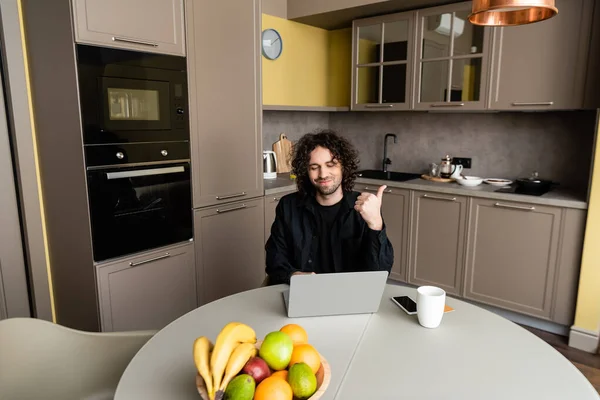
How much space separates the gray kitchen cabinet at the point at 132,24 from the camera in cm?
198

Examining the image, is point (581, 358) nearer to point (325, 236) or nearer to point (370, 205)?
point (325, 236)

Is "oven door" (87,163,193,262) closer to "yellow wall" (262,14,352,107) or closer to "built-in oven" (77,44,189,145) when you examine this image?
"built-in oven" (77,44,189,145)

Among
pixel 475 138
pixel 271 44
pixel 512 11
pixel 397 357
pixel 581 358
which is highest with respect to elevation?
pixel 271 44

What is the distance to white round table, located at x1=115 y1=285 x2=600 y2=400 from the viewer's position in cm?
102

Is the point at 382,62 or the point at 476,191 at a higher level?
the point at 382,62

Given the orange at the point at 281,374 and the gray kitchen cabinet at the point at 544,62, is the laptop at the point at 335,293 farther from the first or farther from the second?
the gray kitchen cabinet at the point at 544,62

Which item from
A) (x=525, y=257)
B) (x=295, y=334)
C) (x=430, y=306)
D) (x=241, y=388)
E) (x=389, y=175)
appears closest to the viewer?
(x=241, y=388)

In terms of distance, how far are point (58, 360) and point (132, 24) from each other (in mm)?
1558

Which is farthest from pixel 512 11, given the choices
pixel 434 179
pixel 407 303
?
pixel 434 179

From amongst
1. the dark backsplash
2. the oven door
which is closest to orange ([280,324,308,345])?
the oven door

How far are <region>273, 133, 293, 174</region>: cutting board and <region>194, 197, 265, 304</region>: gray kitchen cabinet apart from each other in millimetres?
934

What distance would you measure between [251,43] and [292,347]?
2.32 m

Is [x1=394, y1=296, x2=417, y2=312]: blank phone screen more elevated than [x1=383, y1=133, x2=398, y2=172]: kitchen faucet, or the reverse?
[x1=383, y1=133, x2=398, y2=172]: kitchen faucet

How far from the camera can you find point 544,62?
2.86 meters
